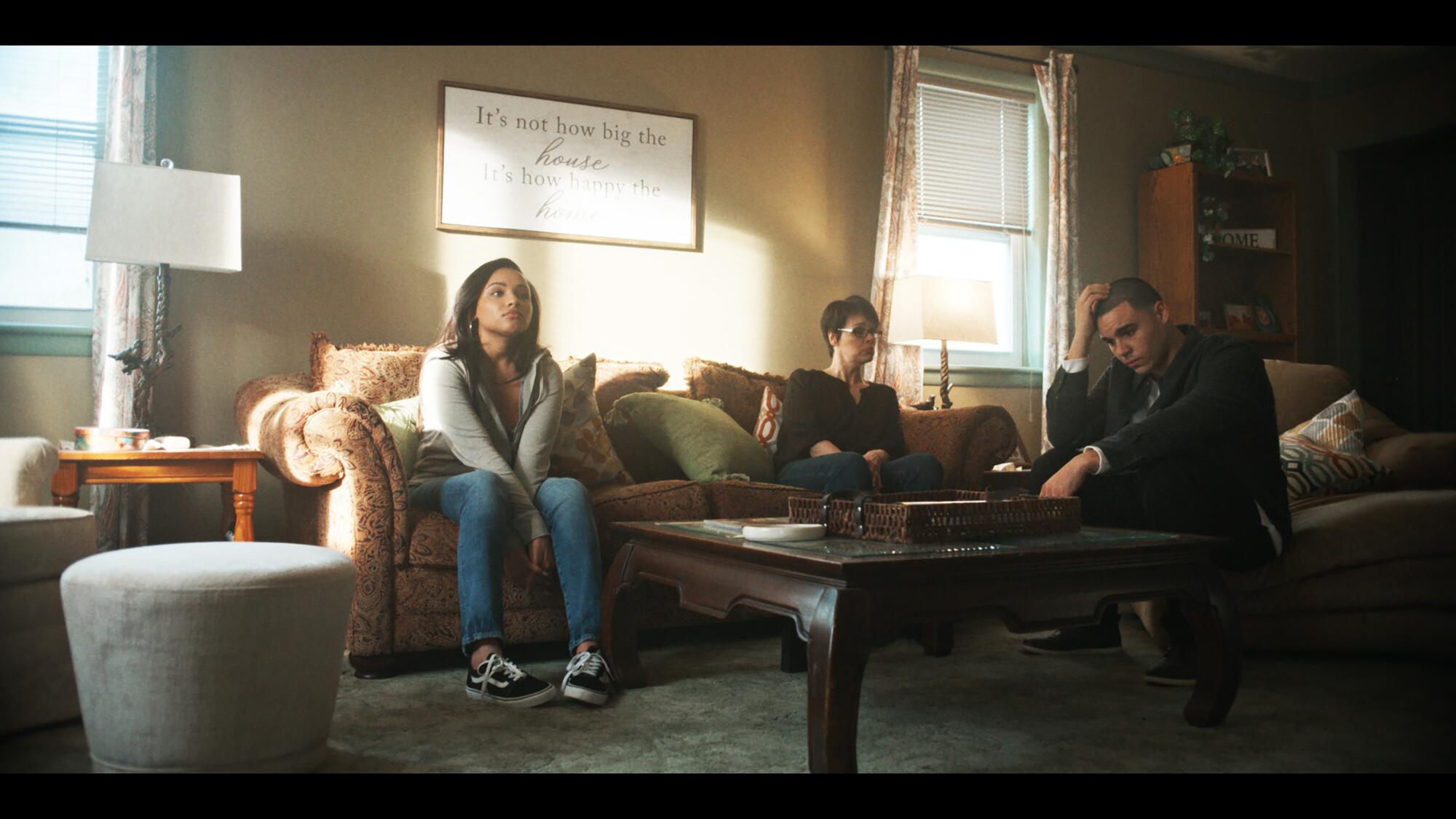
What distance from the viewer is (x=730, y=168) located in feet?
13.6

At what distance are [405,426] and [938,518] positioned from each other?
151 centimetres

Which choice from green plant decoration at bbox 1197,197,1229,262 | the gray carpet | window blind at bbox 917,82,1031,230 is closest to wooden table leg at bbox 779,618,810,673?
the gray carpet

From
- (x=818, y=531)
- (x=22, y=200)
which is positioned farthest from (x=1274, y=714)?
(x=22, y=200)

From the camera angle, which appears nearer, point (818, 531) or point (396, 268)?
point (818, 531)

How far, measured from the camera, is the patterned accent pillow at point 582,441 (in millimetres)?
2826

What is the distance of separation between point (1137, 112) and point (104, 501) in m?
4.83

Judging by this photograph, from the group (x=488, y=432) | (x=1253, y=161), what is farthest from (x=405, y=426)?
(x=1253, y=161)

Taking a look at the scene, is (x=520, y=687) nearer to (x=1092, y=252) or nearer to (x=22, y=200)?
(x=22, y=200)

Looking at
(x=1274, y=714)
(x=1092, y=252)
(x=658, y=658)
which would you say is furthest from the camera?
(x=1092, y=252)

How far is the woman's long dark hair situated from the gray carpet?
2.52 feet

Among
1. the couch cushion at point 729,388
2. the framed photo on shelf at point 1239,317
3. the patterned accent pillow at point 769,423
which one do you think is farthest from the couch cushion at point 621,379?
the framed photo on shelf at point 1239,317

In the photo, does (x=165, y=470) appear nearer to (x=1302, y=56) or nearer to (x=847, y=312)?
(x=847, y=312)

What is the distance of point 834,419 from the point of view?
3.35 m

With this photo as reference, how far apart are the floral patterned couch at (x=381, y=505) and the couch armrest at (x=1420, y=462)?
1.82 m
